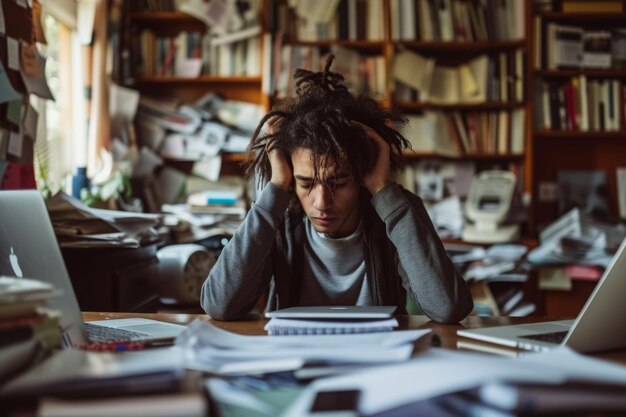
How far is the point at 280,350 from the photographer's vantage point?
876 millimetres

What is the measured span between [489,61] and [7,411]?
3.52 m

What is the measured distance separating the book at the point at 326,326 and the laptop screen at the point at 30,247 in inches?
11.5

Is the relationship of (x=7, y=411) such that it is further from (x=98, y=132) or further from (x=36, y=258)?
(x=98, y=132)

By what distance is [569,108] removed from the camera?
379 cm

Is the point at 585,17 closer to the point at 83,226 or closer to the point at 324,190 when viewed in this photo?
the point at 324,190

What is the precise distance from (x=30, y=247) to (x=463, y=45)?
3.17 meters

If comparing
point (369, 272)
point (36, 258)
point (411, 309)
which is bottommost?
point (411, 309)

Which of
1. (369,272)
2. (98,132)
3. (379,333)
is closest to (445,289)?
(369,272)

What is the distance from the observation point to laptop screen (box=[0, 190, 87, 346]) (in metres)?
1.03

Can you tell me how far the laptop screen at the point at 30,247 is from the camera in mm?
1032

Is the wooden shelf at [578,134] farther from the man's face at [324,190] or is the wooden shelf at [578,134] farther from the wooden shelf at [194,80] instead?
the man's face at [324,190]

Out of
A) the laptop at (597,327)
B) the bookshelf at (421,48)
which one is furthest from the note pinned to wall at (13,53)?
the bookshelf at (421,48)

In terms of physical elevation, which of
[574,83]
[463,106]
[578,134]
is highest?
[574,83]

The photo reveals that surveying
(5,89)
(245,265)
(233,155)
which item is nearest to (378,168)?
(245,265)
